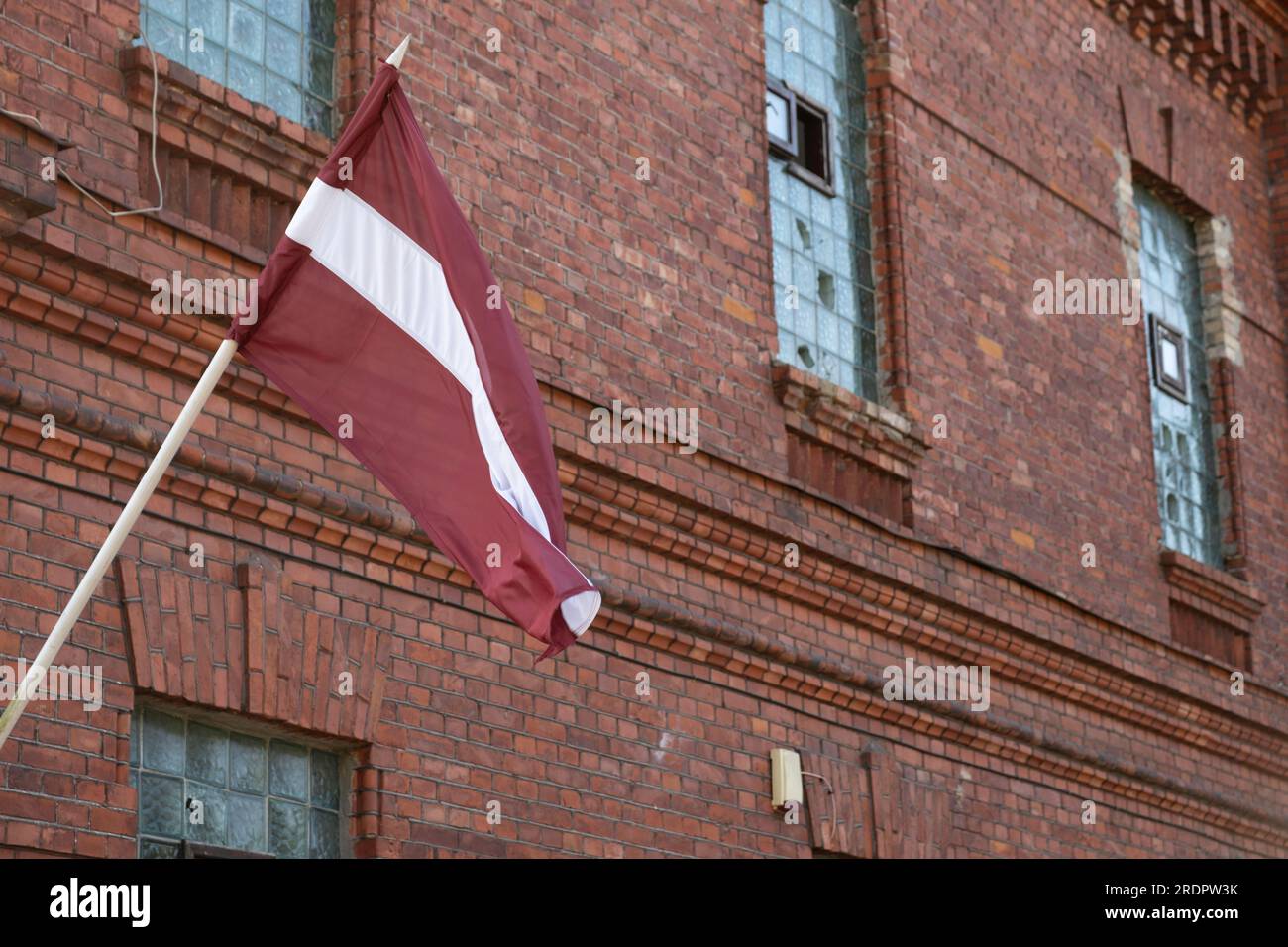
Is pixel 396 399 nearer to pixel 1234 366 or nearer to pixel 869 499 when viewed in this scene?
pixel 869 499

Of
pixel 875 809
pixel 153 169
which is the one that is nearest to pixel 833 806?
pixel 875 809

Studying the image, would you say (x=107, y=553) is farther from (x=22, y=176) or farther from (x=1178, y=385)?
(x=1178, y=385)

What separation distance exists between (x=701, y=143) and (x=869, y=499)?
2081 millimetres

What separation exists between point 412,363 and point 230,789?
2161 mm

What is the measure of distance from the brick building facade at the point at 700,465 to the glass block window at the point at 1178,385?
0.21 feet

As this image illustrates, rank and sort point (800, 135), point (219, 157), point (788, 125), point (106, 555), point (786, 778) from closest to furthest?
point (106, 555)
point (219, 157)
point (786, 778)
point (788, 125)
point (800, 135)

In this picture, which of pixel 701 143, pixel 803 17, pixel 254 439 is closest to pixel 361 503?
pixel 254 439

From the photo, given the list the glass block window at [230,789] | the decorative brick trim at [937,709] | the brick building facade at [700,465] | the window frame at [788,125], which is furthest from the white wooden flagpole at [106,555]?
the window frame at [788,125]

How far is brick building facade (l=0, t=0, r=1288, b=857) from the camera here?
7703 mm

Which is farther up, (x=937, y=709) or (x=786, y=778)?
(x=937, y=709)

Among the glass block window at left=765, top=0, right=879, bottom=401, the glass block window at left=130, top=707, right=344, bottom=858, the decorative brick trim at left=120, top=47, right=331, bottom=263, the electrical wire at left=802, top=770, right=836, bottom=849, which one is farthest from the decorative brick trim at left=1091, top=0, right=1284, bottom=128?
the glass block window at left=130, top=707, right=344, bottom=858

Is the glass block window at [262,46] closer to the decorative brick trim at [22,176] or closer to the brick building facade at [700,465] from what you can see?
the brick building facade at [700,465]

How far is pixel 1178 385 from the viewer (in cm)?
1509

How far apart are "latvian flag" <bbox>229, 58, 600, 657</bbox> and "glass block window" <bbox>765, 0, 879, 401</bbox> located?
4.74 meters
